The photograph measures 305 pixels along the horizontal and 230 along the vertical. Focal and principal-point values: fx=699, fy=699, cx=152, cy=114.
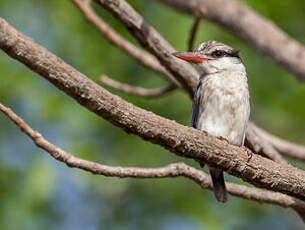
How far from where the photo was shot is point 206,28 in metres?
5.54

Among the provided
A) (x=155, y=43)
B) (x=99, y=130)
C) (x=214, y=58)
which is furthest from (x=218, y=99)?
(x=99, y=130)

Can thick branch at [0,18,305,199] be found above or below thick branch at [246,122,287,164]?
above

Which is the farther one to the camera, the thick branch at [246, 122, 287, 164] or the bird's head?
the bird's head

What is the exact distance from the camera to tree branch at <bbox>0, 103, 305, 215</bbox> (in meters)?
3.00

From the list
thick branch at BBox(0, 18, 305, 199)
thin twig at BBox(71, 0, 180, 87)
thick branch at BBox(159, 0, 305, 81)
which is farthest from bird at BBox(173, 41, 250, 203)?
thick branch at BBox(0, 18, 305, 199)

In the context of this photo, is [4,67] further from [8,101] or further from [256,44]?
[256,44]

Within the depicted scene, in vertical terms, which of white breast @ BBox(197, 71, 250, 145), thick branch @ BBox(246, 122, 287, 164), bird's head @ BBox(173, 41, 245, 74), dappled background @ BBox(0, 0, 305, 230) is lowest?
dappled background @ BBox(0, 0, 305, 230)

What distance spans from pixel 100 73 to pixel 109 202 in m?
1.12

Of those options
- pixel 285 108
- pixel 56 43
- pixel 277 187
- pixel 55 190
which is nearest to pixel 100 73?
pixel 56 43

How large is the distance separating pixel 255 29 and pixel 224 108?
3.42 ft

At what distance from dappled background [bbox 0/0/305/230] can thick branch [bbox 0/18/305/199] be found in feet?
5.73

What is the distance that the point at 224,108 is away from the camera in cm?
423

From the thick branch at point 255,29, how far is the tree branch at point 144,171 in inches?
51.9

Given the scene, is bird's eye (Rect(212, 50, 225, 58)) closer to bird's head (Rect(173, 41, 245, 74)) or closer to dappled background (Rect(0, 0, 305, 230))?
bird's head (Rect(173, 41, 245, 74))
